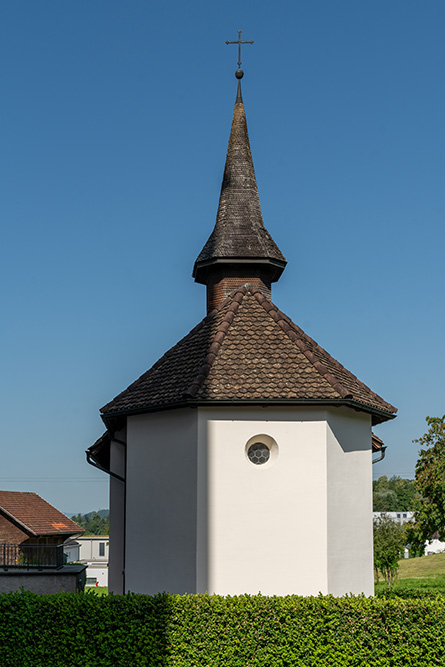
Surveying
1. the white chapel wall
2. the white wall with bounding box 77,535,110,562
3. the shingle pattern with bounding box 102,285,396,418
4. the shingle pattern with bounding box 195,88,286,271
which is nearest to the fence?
the shingle pattern with bounding box 102,285,396,418

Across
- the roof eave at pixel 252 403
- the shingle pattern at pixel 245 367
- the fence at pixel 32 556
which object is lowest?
the fence at pixel 32 556

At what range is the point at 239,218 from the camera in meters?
18.2

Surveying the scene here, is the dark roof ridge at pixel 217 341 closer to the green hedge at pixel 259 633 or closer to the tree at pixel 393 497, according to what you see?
the green hedge at pixel 259 633

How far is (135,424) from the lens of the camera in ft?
48.7

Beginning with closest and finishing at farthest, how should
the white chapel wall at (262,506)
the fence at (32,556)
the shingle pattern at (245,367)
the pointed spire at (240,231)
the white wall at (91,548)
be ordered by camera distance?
the white chapel wall at (262,506) < the shingle pattern at (245,367) < the pointed spire at (240,231) < the fence at (32,556) < the white wall at (91,548)

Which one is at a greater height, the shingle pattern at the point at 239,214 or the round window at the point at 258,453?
the shingle pattern at the point at 239,214

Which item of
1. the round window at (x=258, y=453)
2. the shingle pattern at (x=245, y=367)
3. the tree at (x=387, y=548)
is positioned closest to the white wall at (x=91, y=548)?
the tree at (x=387, y=548)

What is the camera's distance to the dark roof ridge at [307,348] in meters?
13.4

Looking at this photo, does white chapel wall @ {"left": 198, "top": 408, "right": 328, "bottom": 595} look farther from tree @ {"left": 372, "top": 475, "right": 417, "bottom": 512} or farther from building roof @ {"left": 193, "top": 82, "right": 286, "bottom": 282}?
tree @ {"left": 372, "top": 475, "right": 417, "bottom": 512}

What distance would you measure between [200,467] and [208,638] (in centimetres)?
311

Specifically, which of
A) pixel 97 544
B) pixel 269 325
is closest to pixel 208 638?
pixel 269 325

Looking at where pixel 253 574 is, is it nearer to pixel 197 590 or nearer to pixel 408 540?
pixel 197 590

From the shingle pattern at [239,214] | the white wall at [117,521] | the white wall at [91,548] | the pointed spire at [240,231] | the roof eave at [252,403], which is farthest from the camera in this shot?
the white wall at [91,548]

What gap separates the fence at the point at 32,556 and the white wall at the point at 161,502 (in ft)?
22.2
